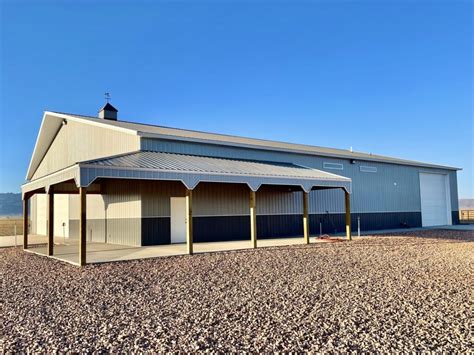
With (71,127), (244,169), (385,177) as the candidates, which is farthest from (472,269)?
(71,127)

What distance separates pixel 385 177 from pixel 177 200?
14141 mm

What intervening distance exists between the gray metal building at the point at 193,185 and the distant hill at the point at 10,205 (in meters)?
107

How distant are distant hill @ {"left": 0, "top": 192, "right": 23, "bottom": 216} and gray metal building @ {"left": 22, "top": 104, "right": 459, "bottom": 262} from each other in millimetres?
106744

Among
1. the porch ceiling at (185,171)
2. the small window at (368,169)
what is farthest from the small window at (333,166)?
the porch ceiling at (185,171)

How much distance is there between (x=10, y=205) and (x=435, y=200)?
130 m

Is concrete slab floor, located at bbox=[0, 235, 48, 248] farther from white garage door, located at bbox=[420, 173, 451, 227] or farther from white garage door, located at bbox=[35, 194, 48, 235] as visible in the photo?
white garage door, located at bbox=[420, 173, 451, 227]

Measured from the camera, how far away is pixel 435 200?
27.1 metres

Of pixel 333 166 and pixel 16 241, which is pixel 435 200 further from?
pixel 16 241

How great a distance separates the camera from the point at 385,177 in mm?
23859

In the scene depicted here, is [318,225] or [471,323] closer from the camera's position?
[471,323]

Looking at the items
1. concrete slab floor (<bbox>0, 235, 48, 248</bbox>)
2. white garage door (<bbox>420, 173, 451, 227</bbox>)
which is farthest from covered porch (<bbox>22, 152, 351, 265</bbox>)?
white garage door (<bbox>420, 173, 451, 227</bbox>)

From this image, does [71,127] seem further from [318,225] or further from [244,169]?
[318,225]

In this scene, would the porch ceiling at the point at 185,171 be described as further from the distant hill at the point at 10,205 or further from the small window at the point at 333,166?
the distant hill at the point at 10,205

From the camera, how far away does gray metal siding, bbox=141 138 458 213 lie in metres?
16.4
